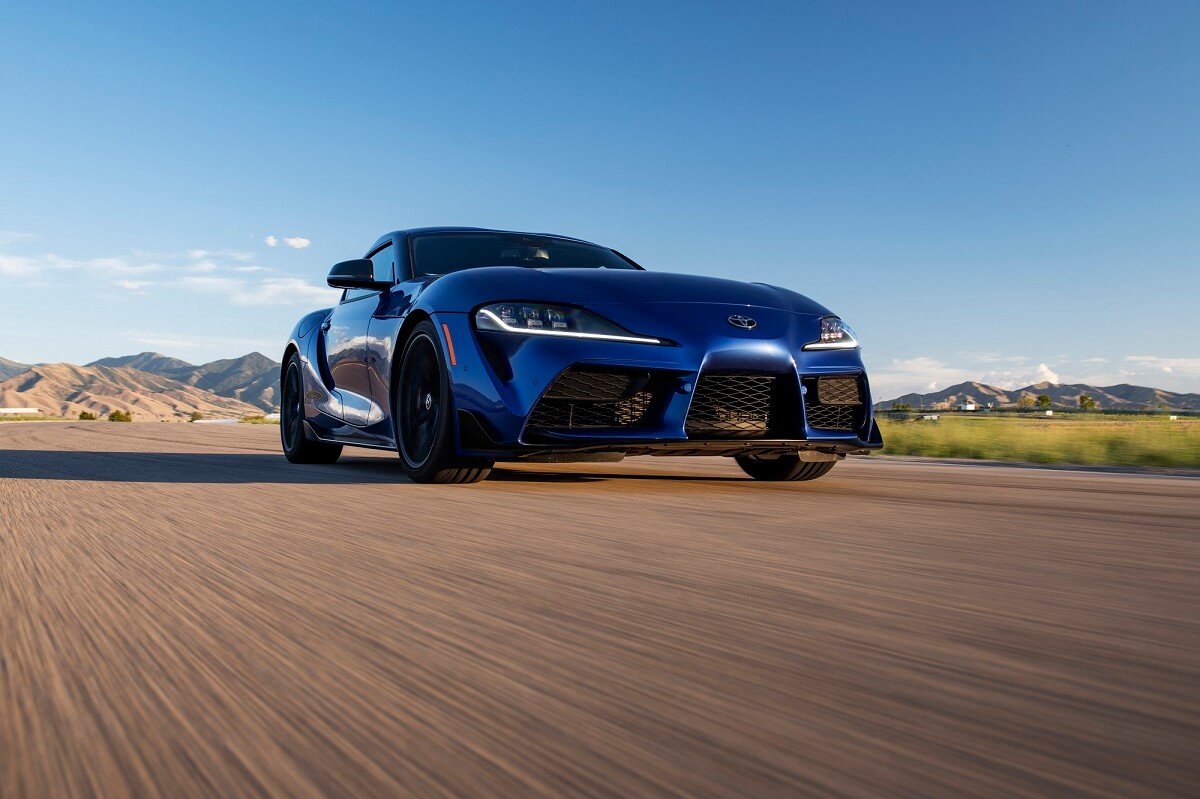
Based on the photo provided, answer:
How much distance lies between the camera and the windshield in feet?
21.3

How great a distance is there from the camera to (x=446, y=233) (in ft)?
22.4

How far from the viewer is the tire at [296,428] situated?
7887 mm

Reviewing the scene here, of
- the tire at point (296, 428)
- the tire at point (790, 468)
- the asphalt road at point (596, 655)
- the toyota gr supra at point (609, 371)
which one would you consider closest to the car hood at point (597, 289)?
the toyota gr supra at point (609, 371)

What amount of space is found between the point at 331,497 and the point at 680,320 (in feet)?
5.77

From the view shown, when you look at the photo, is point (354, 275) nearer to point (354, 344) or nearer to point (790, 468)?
point (354, 344)

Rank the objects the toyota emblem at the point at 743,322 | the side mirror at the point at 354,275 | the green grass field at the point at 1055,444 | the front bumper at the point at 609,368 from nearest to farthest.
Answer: the front bumper at the point at 609,368 → the toyota emblem at the point at 743,322 → the side mirror at the point at 354,275 → the green grass field at the point at 1055,444

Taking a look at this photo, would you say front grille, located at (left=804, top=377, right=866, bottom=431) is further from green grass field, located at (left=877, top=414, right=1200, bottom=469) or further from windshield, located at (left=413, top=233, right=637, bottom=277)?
green grass field, located at (left=877, top=414, right=1200, bottom=469)

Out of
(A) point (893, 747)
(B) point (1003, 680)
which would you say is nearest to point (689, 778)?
(A) point (893, 747)

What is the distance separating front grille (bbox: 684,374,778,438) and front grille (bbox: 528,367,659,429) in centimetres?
22

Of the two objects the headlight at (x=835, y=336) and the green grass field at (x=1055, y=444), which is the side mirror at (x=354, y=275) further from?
the green grass field at (x=1055, y=444)

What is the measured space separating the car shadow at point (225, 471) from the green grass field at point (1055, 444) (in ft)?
19.6

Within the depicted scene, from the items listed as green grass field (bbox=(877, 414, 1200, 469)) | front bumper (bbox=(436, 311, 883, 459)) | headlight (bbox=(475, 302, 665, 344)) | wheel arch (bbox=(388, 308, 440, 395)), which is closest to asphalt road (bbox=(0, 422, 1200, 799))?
front bumper (bbox=(436, 311, 883, 459))

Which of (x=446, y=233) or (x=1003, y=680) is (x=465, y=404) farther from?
(x=1003, y=680)

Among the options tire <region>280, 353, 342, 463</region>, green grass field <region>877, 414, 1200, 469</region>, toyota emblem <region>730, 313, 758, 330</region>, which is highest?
toyota emblem <region>730, 313, 758, 330</region>
